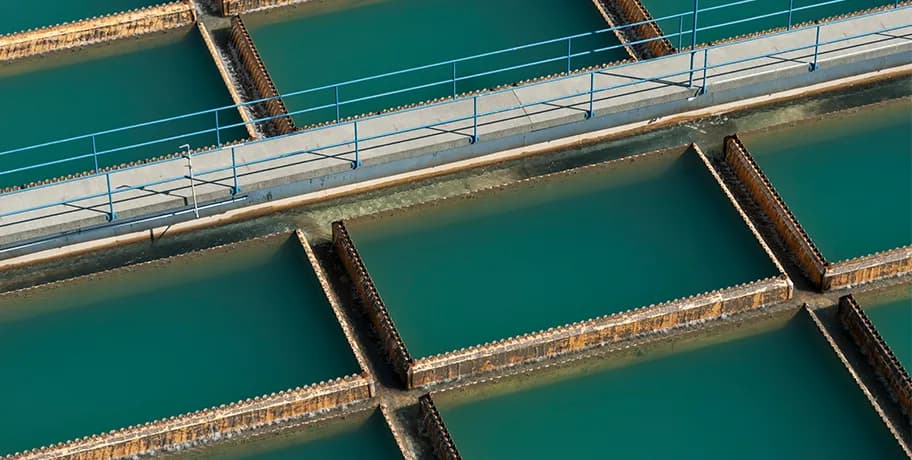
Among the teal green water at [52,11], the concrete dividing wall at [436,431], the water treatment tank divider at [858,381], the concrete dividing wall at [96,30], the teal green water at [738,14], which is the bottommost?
the water treatment tank divider at [858,381]

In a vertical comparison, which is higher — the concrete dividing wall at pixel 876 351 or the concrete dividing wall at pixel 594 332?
the concrete dividing wall at pixel 594 332

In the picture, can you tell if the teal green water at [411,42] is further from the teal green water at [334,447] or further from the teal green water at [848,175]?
the teal green water at [334,447]

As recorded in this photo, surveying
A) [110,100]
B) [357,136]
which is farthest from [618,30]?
[110,100]

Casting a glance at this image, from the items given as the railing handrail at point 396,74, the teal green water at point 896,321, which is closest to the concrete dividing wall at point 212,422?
the railing handrail at point 396,74

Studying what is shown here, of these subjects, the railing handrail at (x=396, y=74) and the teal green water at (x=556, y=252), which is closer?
the teal green water at (x=556, y=252)

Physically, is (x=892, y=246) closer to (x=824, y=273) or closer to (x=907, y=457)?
(x=824, y=273)

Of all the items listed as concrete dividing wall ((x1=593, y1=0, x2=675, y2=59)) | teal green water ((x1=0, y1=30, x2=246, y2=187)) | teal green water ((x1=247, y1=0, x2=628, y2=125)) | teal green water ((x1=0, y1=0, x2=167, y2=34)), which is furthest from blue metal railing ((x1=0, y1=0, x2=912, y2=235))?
teal green water ((x1=0, y1=0, x2=167, y2=34))

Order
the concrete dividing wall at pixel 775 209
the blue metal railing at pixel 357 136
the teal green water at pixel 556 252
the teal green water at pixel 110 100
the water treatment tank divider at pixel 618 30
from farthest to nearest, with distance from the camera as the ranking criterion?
the water treatment tank divider at pixel 618 30
the teal green water at pixel 110 100
the blue metal railing at pixel 357 136
the concrete dividing wall at pixel 775 209
the teal green water at pixel 556 252

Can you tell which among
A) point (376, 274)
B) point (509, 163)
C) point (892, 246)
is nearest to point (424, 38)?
point (509, 163)
